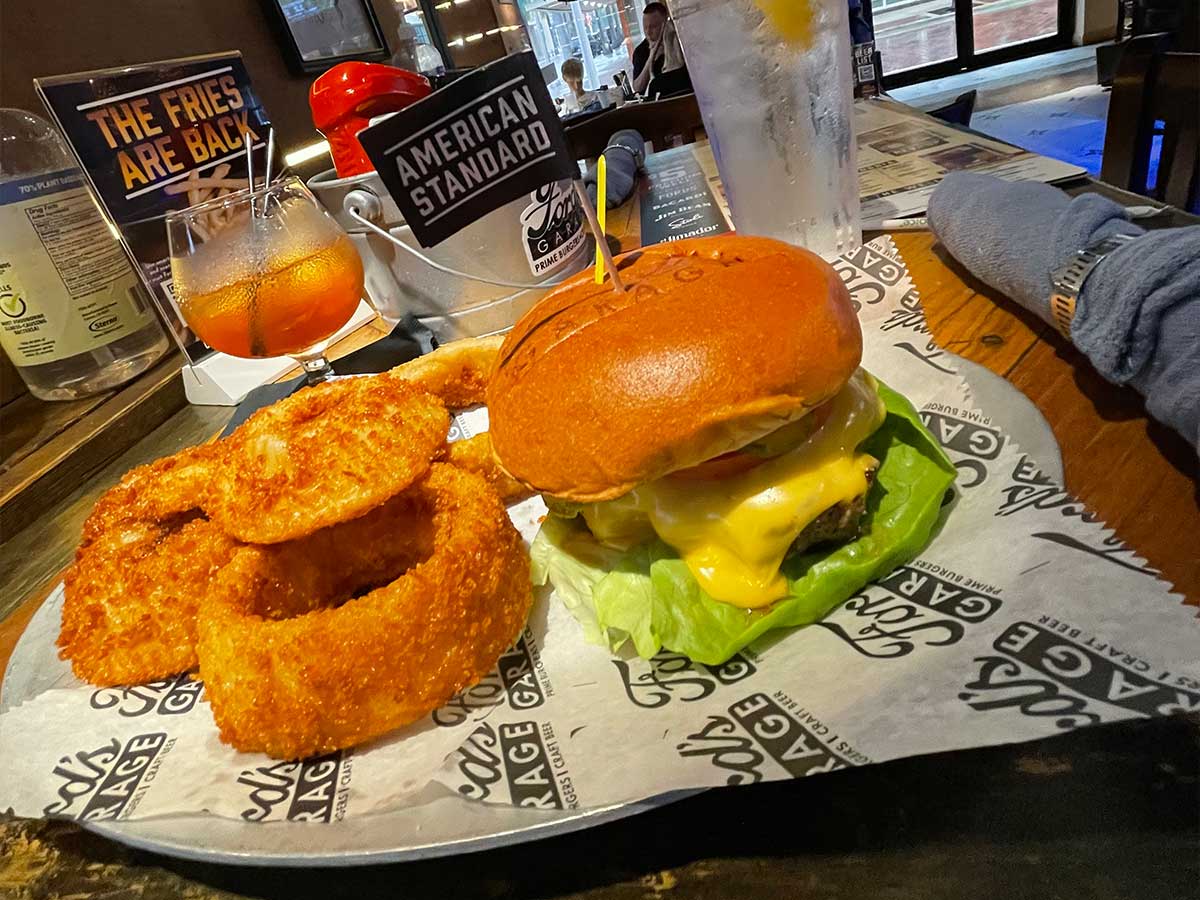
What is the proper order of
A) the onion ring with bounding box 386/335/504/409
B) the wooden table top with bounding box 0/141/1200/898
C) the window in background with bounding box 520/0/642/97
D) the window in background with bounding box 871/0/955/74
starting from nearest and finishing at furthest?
1. the wooden table top with bounding box 0/141/1200/898
2. the onion ring with bounding box 386/335/504/409
3. the window in background with bounding box 520/0/642/97
4. the window in background with bounding box 871/0/955/74

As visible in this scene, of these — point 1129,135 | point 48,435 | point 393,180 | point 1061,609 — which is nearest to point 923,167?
point 1129,135

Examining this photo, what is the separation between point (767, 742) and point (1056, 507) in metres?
0.49

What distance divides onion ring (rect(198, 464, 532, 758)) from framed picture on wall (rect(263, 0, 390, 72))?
373 cm

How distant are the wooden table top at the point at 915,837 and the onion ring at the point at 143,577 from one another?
0.23m

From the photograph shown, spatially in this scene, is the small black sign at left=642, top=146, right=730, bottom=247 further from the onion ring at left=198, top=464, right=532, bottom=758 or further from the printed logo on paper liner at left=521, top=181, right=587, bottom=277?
the onion ring at left=198, top=464, right=532, bottom=758

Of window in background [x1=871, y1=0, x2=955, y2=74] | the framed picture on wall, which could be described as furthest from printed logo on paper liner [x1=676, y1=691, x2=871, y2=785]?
window in background [x1=871, y1=0, x2=955, y2=74]

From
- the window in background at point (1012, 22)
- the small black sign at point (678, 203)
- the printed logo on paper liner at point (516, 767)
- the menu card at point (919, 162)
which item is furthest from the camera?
the window in background at point (1012, 22)

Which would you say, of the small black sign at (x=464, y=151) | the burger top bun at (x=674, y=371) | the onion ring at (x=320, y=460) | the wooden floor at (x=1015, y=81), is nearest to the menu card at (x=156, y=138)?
the small black sign at (x=464, y=151)

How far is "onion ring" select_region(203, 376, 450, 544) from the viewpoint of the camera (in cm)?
110

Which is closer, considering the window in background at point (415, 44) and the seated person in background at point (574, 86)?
the window in background at point (415, 44)

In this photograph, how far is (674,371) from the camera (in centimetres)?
93

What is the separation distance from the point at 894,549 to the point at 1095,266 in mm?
566

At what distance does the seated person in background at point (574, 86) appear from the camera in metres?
7.63

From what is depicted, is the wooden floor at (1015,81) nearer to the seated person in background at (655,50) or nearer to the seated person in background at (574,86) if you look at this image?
the seated person in background at (655,50)
